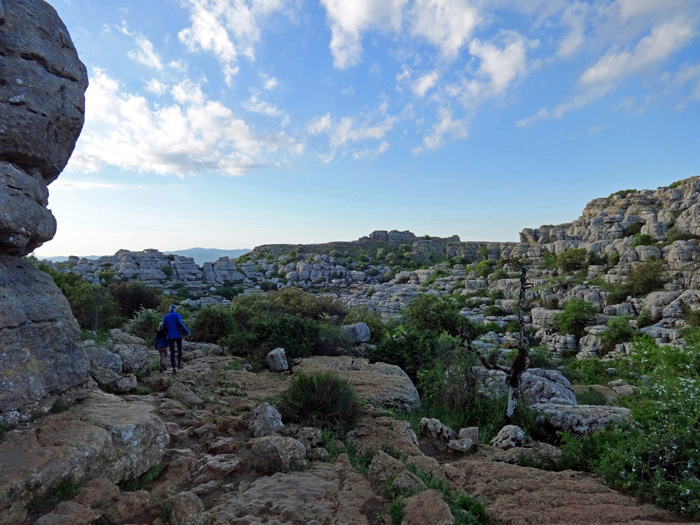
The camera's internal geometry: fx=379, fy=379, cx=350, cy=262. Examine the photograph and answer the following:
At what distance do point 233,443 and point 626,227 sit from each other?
6051 centimetres

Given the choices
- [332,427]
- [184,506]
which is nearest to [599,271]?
[332,427]

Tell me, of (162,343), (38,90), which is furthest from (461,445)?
(38,90)

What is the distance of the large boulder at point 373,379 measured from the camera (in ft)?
25.1

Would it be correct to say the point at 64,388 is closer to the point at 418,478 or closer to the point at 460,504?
the point at 418,478

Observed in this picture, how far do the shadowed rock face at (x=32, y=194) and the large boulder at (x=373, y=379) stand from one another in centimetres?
497

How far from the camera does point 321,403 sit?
5.88 meters

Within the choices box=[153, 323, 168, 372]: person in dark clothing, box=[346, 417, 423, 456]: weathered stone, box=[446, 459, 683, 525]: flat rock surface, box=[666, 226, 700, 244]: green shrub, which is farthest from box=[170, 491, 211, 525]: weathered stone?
box=[666, 226, 700, 244]: green shrub

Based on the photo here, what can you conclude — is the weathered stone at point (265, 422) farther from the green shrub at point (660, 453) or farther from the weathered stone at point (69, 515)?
the green shrub at point (660, 453)

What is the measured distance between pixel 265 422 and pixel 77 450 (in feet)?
7.23

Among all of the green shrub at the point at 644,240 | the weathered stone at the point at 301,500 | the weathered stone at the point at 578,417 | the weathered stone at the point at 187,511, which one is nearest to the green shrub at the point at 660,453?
the weathered stone at the point at 578,417

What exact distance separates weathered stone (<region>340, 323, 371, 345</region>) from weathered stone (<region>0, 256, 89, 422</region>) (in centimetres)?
903

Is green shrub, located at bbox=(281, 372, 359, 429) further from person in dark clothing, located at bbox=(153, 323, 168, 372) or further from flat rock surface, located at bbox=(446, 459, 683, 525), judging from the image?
person in dark clothing, located at bbox=(153, 323, 168, 372)

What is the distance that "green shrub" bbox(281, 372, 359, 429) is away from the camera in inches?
227

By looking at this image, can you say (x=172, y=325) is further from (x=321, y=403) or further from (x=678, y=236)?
(x=678, y=236)
